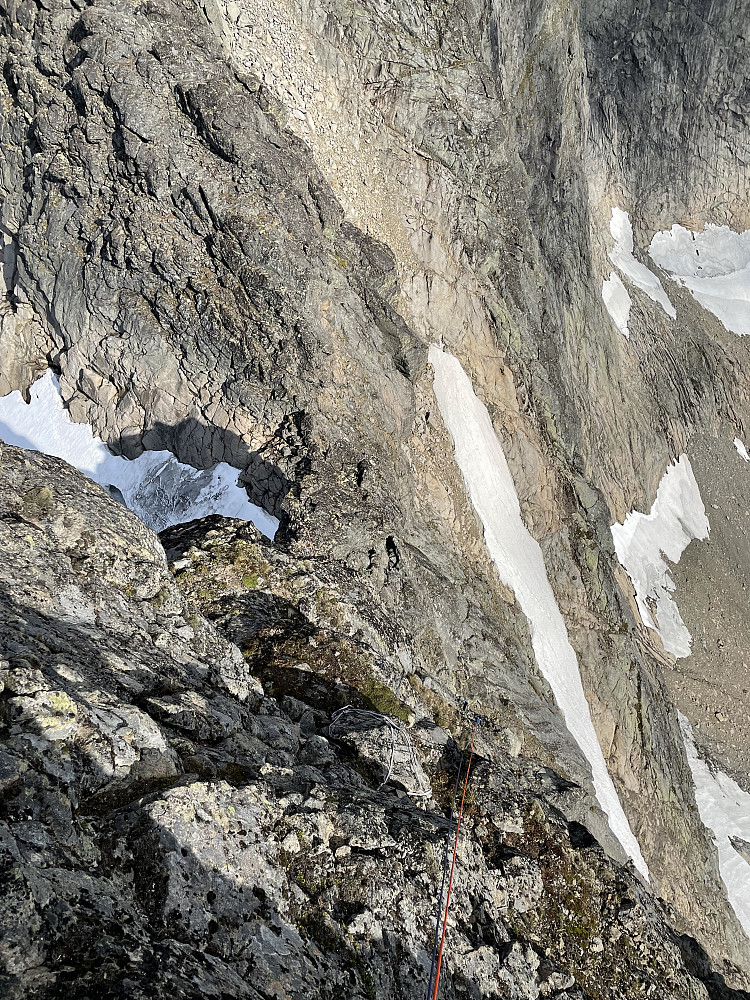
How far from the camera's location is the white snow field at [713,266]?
69125 mm

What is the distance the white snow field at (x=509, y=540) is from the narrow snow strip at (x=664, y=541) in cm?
1350

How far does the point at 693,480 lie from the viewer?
188 ft

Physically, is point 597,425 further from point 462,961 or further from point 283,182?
point 462,961

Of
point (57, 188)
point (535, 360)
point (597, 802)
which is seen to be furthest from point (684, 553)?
point (57, 188)

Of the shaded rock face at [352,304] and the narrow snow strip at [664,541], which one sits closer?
the shaded rock face at [352,304]

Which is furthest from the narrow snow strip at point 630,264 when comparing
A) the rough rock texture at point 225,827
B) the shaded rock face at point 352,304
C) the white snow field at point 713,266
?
the rough rock texture at point 225,827

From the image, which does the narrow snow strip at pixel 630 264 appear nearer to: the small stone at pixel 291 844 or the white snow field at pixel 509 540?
the white snow field at pixel 509 540

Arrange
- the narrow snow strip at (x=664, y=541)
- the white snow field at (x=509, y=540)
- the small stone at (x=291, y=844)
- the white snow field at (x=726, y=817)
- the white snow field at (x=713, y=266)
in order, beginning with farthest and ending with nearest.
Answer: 1. the white snow field at (x=713, y=266)
2. the narrow snow strip at (x=664, y=541)
3. the white snow field at (x=726, y=817)
4. the white snow field at (x=509, y=540)
5. the small stone at (x=291, y=844)

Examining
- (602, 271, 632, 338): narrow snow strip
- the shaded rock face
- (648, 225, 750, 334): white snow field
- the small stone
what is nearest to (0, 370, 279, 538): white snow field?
the shaded rock face

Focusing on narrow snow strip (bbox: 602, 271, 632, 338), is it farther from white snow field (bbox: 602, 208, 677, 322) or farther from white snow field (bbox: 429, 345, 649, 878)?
white snow field (bbox: 429, 345, 649, 878)

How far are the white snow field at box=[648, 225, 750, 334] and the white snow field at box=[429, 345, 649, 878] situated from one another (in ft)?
133

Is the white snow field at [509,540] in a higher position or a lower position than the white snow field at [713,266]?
lower

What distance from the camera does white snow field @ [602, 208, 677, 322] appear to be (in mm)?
63938

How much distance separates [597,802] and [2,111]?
39.0 meters
